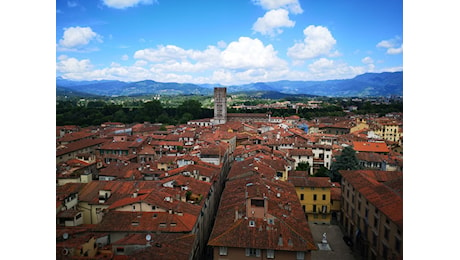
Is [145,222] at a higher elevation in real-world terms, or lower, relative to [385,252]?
higher

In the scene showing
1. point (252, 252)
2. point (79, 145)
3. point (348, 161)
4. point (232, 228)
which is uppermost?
point (79, 145)

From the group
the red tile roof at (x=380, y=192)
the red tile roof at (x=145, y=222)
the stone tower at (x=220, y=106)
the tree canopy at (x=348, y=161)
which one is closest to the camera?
the red tile roof at (x=380, y=192)

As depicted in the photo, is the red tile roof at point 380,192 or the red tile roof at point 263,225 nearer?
the red tile roof at point 380,192

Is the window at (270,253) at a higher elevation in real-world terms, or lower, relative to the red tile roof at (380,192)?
lower

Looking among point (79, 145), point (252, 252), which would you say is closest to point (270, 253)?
point (252, 252)

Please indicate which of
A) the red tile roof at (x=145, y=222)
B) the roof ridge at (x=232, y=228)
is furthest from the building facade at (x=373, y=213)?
the red tile roof at (x=145, y=222)

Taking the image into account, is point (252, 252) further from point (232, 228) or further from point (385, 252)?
point (385, 252)

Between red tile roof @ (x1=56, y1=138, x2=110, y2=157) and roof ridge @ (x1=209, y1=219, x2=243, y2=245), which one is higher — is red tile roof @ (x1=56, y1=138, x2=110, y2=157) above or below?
above

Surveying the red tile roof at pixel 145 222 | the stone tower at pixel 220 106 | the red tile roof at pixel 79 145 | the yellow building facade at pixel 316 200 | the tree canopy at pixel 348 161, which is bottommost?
the yellow building facade at pixel 316 200

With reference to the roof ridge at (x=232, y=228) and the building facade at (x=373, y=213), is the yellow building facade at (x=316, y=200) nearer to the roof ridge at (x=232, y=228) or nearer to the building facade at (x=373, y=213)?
the building facade at (x=373, y=213)

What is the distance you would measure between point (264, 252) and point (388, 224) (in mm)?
2833

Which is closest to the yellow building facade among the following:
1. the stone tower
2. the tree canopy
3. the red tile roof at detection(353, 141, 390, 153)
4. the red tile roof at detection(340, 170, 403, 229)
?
the red tile roof at detection(340, 170, 403, 229)

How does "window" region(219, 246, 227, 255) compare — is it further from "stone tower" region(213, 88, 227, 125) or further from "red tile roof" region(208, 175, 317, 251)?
"stone tower" region(213, 88, 227, 125)

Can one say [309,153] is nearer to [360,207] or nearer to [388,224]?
[360,207]
